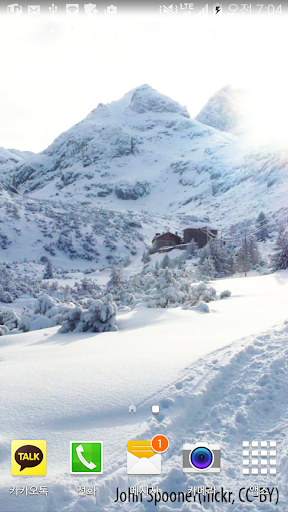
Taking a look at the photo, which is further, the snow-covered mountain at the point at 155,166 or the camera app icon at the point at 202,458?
the snow-covered mountain at the point at 155,166

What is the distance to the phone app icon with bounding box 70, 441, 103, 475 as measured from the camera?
2473 millimetres

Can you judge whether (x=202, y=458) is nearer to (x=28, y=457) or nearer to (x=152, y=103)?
(x=28, y=457)

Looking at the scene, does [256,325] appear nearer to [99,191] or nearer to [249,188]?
[249,188]

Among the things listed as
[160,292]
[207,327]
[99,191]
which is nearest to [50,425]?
[207,327]

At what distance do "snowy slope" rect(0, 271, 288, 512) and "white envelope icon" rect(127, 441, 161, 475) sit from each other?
6 cm

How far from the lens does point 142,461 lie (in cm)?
259

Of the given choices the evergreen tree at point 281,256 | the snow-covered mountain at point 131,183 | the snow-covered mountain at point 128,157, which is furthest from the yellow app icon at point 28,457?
the snow-covered mountain at point 128,157

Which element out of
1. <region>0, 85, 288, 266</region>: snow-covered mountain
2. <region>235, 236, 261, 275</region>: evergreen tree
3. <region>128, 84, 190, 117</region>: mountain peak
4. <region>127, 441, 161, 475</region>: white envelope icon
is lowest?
<region>127, 441, 161, 475</region>: white envelope icon

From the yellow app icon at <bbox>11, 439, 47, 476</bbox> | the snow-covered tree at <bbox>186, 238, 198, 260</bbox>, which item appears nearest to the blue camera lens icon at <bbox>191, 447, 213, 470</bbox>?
the yellow app icon at <bbox>11, 439, 47, 476</bbox>

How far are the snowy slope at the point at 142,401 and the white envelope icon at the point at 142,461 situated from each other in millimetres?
57

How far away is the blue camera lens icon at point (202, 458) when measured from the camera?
103 inches

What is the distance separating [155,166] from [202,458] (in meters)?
143

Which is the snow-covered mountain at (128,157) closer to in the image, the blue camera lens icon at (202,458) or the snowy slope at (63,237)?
the snowy slope at (63,237)

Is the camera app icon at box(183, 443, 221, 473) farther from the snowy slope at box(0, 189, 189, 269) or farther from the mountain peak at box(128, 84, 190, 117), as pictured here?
the mountain peak at box(128, 84, 190, 117)
